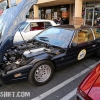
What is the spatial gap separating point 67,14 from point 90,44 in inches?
473

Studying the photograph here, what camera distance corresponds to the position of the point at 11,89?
9.85 feet

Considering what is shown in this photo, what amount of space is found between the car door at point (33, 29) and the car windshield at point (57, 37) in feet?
6.79

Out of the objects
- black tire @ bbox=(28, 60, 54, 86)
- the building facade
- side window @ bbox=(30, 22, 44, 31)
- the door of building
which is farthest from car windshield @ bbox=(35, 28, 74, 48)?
the door of building

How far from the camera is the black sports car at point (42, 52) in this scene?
2803 mm

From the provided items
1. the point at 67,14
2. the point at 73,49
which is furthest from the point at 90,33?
the point at 67,14

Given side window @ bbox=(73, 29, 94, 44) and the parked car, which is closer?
the parked car

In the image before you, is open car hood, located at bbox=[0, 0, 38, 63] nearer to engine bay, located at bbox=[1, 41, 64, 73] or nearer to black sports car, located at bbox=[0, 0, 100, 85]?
black sports car, located at bbox=[0, 0, 100, 85]

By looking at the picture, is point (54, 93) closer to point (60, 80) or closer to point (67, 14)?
point (60, 80)

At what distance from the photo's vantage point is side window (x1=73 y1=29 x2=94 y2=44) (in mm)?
3762

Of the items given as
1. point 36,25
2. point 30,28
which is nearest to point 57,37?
point 30,28

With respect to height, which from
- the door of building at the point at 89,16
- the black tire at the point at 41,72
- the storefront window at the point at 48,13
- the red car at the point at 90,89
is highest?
the storefront window at the point at 48,13

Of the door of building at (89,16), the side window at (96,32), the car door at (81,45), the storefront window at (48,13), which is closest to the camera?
the car door at (81,45)

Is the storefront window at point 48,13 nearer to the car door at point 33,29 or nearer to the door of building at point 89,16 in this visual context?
the door of building at point 89,16

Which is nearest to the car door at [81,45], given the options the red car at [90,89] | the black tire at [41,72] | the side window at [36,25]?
the black tire at [41,72]
